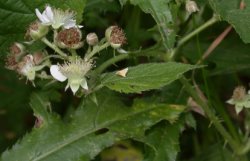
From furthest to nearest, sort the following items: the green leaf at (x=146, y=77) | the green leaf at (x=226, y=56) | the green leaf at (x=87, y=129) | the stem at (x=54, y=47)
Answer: the green leaf at (x=226, y=56) < the green leaf at (x=87, y=129) < the stem at (x=54, y=47) < the green leaf at (x=146, y=77)

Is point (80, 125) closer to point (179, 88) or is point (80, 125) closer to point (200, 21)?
point (179, 88)

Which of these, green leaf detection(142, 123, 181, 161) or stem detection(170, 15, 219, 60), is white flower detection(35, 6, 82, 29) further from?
green leaf detection(142, 123, 181, 161)

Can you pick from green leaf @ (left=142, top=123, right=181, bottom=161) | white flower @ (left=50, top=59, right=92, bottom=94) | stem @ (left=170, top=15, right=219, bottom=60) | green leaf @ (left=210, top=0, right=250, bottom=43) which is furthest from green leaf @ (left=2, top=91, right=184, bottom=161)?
green leaf @ (left=210, top=0, right=250, bottom=43)

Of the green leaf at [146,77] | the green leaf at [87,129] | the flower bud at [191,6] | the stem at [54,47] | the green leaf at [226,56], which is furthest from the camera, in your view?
the green leaf at [226,56]

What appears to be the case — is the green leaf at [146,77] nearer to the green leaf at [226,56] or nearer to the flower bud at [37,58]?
the flower bud at [37,58]

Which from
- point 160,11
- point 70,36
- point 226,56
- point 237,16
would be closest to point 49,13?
point 70,36

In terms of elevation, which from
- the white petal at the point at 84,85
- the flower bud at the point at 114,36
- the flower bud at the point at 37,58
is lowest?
the white petal at the point at 84,85

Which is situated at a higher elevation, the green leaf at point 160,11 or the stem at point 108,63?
the green leaf at point 160,11

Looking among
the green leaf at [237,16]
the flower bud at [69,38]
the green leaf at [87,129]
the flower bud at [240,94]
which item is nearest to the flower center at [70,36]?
the flower bud at [69,38]

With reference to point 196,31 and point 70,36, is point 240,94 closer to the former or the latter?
point 196,31
